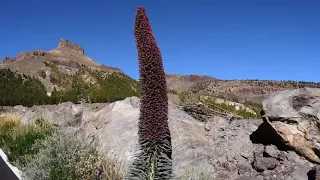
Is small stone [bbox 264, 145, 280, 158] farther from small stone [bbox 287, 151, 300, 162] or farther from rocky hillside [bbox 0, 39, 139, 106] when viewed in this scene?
rocky hillside [bbox 0, 39, 139, 106]

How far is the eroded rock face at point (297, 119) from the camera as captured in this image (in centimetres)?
730

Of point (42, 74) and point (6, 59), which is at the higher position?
point (6, 59)

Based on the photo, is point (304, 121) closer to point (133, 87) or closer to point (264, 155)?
point (264, 155)

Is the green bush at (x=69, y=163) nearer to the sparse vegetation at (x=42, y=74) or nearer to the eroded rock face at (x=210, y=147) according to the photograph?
the eroded rock face at (x=210, y=147)

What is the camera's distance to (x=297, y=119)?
754cm

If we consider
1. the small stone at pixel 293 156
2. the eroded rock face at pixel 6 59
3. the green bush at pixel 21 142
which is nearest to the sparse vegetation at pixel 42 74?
the eroded rock face at pixel 6 59

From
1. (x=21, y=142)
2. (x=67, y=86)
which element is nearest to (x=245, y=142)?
(x=21, y=142)

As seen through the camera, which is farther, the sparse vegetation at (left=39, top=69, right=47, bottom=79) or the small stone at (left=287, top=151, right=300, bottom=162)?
the sparse vegetation at (left=39, top=69, right=47, bottom=79)

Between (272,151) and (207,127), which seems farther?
(207,127)

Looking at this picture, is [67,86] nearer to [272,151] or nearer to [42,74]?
[42,74]

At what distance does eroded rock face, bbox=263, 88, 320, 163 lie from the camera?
24.0 ft

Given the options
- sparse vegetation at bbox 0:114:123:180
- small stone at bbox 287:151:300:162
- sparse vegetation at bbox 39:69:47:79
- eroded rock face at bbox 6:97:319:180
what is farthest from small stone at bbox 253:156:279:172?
sparse vegetation at bbox 39:69:47:79

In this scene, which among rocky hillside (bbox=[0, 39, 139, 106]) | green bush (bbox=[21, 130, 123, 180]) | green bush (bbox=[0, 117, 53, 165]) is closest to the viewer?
green bush (bbox=[21, 130, 123, 180])

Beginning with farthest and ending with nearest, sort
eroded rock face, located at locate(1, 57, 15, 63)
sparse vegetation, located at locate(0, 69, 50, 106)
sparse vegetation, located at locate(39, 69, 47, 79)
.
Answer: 1. eroded rock face, located at locate(1, 57, 15, 63)
2. sparse vegetation, located at locate(39, 69, 47, 79)
3. sparse vegetation, located at locate(0, 69, 50, 106)
